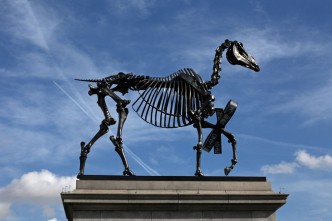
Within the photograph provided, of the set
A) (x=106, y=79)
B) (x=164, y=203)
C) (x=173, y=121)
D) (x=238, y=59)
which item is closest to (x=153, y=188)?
(x=164, y=203)

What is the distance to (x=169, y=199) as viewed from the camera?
17.5 meters

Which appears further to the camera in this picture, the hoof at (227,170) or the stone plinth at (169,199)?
the hoof at (227,170)

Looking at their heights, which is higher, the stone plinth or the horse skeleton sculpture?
the horse skeleton sculpture

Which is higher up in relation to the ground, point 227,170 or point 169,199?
point 227,170

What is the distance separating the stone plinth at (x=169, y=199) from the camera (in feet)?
56.5

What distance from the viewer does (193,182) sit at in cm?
1819

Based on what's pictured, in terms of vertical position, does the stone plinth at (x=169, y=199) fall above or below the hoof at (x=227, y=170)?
below

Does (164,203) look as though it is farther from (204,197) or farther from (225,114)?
(225,114)

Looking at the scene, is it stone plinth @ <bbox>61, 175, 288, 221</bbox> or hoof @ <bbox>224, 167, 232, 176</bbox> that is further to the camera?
hoof @ <bbox>224, 167, 232, 176</bbox>

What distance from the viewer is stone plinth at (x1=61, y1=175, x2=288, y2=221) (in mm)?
17234

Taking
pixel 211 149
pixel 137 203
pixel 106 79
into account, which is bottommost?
pixel 137 203

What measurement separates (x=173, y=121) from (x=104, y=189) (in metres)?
3.81

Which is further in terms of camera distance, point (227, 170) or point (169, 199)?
point (227, 170)

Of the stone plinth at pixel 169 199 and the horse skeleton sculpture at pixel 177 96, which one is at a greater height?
the horse skeleton sculpture at pixel 177 96
